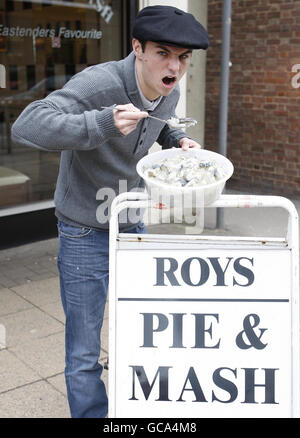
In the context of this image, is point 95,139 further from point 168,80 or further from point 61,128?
point 168,80

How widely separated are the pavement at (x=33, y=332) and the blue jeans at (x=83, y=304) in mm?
575

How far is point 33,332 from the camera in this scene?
4289mm

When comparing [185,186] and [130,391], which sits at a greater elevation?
[185,186]

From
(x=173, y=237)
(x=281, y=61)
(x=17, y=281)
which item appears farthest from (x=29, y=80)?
(x=173, y=237)

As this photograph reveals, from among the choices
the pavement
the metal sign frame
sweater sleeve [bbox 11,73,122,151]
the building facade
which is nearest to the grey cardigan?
sweater sleeve [bbox 11,73,122,151]

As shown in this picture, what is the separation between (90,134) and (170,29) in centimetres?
52

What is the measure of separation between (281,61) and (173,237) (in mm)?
6836

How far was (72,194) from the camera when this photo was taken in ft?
8.96

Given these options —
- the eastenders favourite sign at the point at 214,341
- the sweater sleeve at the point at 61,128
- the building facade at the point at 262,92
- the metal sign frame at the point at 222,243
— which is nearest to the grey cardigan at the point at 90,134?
the sweater sleeve at the point at 61,128

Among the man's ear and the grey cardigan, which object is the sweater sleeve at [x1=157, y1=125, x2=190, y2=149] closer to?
the grey cardigan

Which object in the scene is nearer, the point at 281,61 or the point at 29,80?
the point at 29,80

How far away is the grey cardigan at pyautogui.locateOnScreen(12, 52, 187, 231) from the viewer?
7.45 ft

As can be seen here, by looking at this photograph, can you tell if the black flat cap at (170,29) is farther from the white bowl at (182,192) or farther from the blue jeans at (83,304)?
the blue jeans at (83,304)

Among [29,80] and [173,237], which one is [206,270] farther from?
[29,80]
